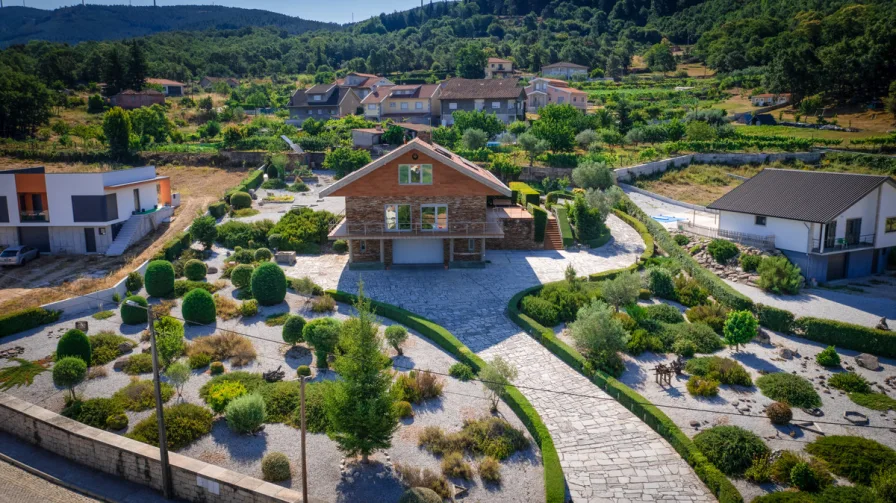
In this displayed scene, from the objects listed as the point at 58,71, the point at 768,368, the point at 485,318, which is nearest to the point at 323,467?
the point at 485,318

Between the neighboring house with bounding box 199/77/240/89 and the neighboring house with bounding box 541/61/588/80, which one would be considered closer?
the neighboring house with bounding box 199/77/240/89

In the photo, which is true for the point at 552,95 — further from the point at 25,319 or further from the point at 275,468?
the point at 275,468

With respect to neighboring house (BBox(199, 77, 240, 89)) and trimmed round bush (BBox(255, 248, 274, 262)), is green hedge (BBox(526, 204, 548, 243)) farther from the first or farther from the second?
neighboring house (BBox(199, 77, 240, 89))

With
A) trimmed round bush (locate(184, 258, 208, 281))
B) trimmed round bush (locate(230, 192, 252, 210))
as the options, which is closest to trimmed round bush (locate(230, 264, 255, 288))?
trimmed round bush (locate(184, 258, 208, 281))

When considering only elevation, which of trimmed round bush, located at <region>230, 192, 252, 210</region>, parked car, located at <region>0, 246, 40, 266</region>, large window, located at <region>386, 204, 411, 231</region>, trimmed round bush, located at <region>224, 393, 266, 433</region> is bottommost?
trimmed round bush, located at <region>224, 393, 266, 433</region>

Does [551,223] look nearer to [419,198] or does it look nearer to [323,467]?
[419,198]

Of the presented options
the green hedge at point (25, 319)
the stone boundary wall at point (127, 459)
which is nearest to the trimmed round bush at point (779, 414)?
the stone boundary wall at point (127, 459)
